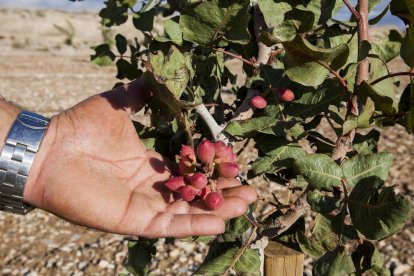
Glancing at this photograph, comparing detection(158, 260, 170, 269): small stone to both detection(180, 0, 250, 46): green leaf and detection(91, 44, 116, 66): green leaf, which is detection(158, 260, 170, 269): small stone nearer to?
detection(91, 44, 116, 66): green leaf

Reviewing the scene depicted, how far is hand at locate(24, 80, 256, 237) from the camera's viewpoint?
129cm

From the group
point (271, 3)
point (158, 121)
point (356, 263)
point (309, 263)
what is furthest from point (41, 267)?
point (271, 3)

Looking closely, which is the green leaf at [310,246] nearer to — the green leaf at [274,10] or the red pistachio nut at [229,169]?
the red pistachio nut at [229,169]

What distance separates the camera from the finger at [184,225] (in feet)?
3.83

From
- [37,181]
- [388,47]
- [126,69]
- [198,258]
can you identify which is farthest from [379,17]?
[198,258]

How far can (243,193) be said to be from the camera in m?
1.20

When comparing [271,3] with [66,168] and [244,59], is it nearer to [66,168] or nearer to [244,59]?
[244,59]

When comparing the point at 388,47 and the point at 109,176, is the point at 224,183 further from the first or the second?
the point at 388,47

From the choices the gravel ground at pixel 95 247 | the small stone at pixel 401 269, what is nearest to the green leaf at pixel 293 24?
the gravel ground at pixel 95 247

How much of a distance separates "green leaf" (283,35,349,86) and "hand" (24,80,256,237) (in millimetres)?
367

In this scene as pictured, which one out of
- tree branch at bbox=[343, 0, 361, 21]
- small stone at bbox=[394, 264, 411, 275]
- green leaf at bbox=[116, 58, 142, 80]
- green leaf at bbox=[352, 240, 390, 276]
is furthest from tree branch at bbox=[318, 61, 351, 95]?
small stone at bbox=[394, 264, 411, 275]

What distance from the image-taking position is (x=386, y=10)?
116 centimetres

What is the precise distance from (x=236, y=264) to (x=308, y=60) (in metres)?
0.58

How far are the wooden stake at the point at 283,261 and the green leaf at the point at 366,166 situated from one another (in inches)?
17.5
